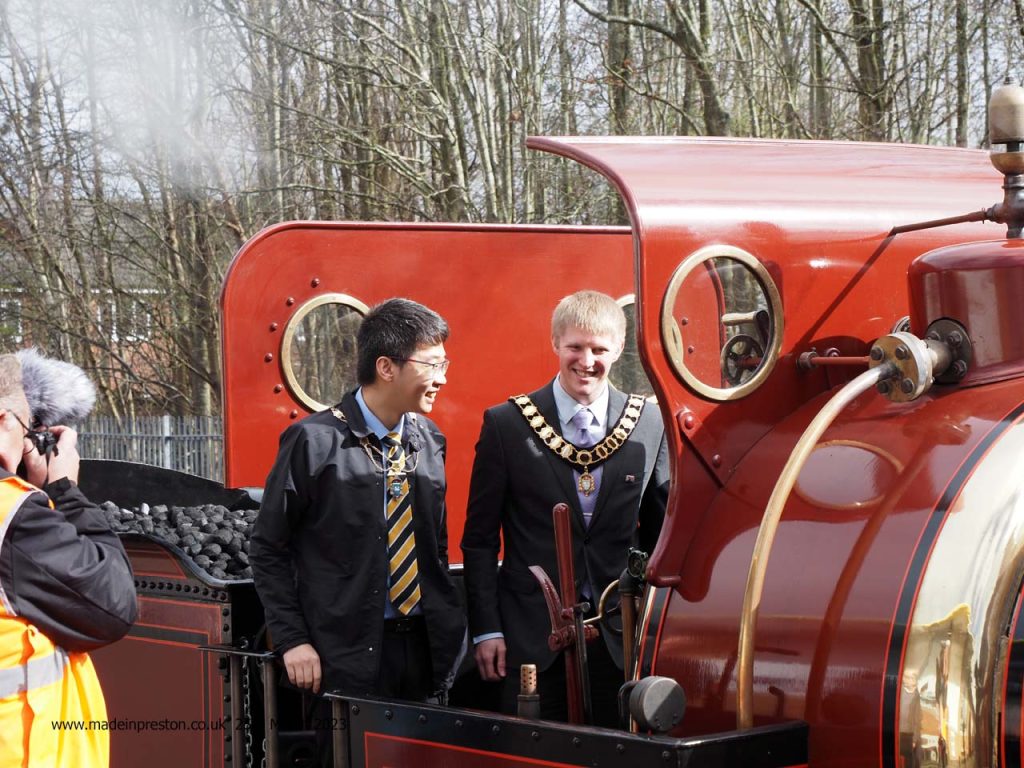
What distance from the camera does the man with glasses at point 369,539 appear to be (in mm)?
3133

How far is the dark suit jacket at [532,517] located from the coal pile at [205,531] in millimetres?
867

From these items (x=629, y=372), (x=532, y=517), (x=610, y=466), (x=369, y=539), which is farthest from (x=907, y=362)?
(x=629, y=372)

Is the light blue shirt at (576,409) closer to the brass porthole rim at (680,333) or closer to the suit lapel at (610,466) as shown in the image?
the suit lapel at (610,466)

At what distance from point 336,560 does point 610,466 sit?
0.71 meters

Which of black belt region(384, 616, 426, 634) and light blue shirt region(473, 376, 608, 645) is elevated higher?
light blue shirt region(473, 376, 608, 645)

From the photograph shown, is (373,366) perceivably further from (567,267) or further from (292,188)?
(292,188)

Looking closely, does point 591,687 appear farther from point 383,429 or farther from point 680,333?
point 680,333

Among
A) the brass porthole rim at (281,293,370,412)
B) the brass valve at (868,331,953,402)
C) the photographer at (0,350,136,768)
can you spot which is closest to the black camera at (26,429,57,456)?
the photographer at (0,350,136,768)

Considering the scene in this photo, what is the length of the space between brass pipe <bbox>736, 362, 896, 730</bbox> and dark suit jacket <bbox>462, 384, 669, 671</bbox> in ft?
3.09

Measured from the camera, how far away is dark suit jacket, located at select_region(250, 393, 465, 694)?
3125 millimetres

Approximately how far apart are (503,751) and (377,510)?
92cm

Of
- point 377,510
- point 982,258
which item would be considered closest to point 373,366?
point 377,510

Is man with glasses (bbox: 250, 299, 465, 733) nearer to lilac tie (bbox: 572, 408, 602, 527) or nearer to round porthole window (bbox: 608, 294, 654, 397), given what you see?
lilac tie (bbox: 572, 408, 602, 527)

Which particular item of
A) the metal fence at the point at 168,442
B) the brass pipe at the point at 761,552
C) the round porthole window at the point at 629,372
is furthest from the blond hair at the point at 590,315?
the metal fence at the point at 168,442
